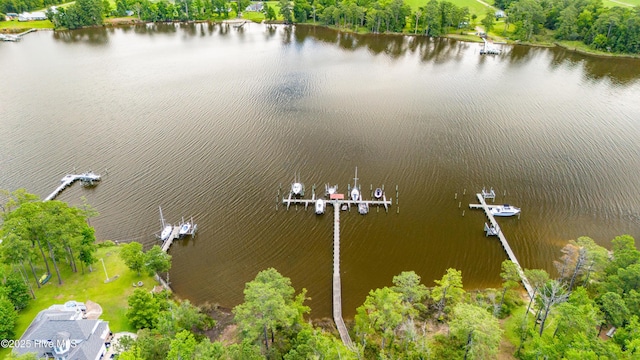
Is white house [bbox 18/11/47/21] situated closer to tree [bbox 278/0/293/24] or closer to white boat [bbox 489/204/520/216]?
tree [bbox 278/0/293/24]

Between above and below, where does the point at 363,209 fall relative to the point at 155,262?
below

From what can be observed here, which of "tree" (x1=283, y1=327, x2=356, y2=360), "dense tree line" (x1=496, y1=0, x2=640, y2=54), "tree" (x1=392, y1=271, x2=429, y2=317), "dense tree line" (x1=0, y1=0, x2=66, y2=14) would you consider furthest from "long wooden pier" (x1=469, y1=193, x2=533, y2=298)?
"dense tree line" (x1=0, y1=0, x2=66, y2=14)

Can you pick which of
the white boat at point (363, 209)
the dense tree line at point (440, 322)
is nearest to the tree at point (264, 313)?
the dense tree line at point (440, 322)

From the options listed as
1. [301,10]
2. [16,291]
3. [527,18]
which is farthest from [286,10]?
[16,291]

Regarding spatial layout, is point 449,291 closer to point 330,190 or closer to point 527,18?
point 330,190

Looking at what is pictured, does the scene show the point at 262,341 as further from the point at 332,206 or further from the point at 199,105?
the point at 199,105

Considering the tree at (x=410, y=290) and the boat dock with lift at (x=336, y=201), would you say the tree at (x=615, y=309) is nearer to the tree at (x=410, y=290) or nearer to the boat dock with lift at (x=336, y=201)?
the tree at (x=410, y=290)
